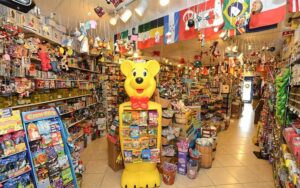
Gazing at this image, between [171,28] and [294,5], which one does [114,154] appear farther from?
[294,5]

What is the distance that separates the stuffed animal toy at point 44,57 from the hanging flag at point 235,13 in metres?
3.16

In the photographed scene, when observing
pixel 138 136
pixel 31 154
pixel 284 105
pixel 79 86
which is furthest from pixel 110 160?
pixel 284 105

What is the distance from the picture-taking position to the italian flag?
12.6 ft

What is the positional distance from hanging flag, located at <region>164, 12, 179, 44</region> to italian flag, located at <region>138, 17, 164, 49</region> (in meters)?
0.16

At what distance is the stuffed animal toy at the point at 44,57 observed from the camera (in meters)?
3.10

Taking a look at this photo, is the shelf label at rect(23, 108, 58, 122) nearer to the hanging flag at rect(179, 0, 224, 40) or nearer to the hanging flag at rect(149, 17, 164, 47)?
the hanging flag at rect(179, 0, 224, 40)

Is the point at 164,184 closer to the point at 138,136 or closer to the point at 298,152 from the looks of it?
the point at 138,136

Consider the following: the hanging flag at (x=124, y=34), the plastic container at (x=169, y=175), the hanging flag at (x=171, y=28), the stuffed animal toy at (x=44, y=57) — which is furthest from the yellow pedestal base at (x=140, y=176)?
the hanging flag at (x=124, y=34)

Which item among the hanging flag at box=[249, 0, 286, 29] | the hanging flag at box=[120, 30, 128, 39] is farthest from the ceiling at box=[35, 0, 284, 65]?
the hanging flag at box=[249, 0, 286, 29]

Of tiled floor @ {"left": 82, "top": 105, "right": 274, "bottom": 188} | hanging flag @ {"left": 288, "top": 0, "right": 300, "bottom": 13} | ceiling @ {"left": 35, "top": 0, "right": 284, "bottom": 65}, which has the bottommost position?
tiled floor @ {"left": 82, "top": 105, "right": 274, "bottom": 188}

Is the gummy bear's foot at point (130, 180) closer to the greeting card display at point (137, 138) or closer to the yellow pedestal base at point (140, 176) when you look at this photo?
the yellow pedestal base at point (140, 176)

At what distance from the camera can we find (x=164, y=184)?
9.23ft

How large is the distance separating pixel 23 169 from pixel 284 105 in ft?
11.2

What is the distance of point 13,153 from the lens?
188 cm
